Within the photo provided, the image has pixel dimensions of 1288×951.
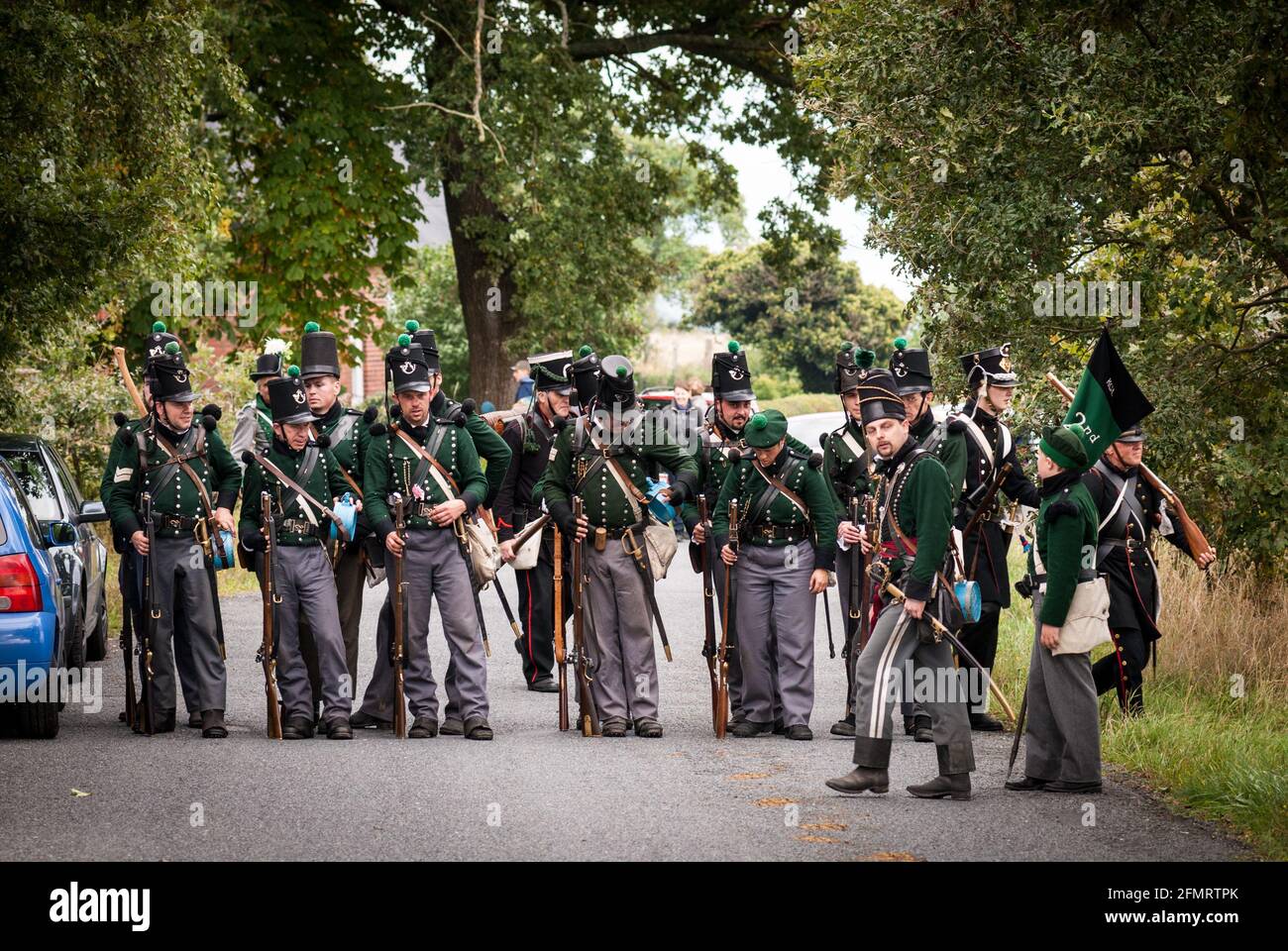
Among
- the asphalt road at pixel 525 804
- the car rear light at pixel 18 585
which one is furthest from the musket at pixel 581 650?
the car rear light at pixel 18 585

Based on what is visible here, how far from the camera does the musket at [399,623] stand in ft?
34.0

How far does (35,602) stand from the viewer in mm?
10148

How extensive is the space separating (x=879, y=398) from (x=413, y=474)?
3.01 metres

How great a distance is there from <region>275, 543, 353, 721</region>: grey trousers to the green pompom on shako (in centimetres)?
274

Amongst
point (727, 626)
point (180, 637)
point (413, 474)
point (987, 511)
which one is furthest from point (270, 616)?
point (987, 511)

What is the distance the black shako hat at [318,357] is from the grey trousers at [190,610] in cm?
133

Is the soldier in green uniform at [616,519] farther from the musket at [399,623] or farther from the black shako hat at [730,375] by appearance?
the musket at [399,623]

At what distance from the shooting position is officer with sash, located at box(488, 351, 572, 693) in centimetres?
1241

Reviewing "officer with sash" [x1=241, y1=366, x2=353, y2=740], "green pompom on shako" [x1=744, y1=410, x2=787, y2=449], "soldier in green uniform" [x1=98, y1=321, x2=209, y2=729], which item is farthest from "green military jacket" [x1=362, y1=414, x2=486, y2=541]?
"green pompom on shako" [x1=744, y1=410, x2=787, y2=449]

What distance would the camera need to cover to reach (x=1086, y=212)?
487 inches

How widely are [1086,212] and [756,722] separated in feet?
14.8

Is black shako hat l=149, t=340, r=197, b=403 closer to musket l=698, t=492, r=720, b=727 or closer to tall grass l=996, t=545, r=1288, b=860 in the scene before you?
musket l=698, t=492, r=720, b=727

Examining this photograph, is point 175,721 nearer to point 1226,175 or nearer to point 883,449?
point 883,449

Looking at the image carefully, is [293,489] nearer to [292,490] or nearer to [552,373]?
[292,490]
